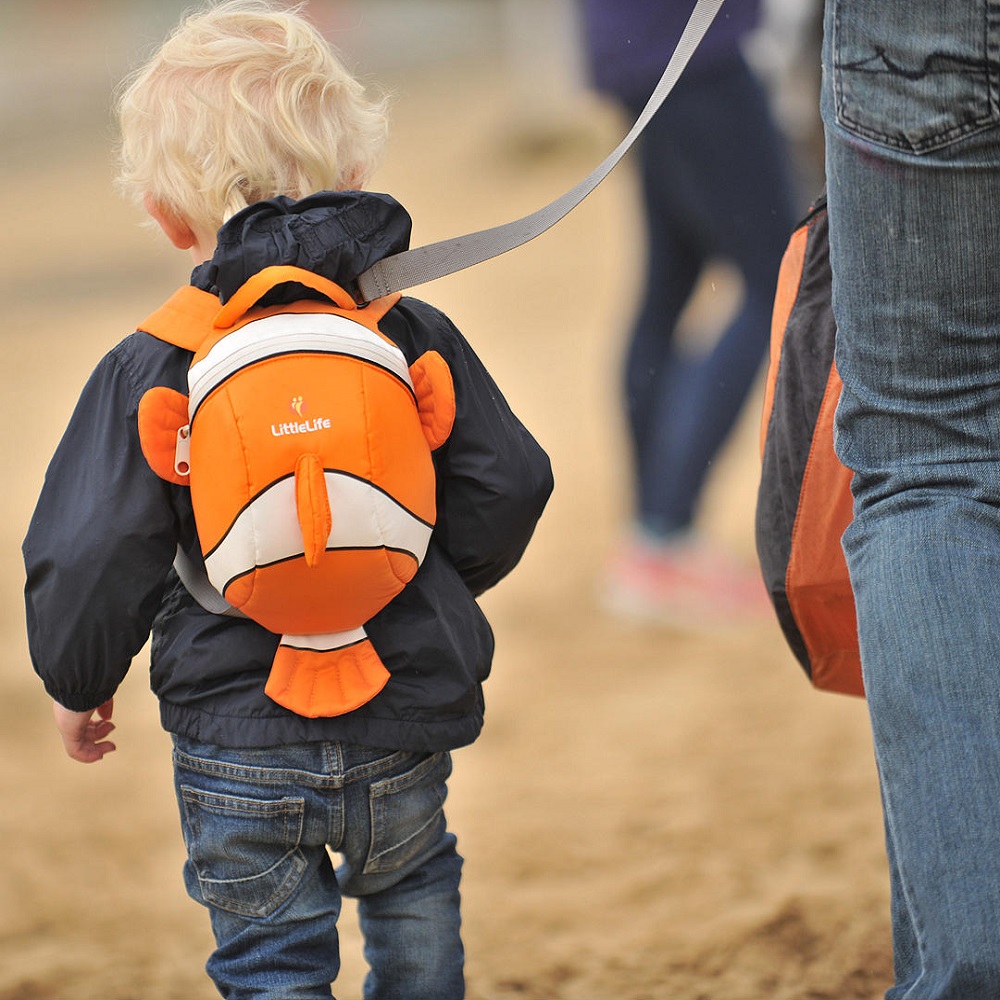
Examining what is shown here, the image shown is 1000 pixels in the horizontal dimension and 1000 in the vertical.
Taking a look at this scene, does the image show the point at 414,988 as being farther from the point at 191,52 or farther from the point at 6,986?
the point at 191,52

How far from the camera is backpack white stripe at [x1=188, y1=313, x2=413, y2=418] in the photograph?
160 cm

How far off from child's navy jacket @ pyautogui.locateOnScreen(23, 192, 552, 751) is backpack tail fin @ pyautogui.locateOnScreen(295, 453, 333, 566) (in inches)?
7.3

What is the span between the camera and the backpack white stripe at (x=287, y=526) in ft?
5.18

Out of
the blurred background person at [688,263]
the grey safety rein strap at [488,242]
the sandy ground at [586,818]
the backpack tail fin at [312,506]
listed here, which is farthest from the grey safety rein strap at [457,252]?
the blurred background person at [688,263]

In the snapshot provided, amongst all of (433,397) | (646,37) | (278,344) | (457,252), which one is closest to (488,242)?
(457,252)

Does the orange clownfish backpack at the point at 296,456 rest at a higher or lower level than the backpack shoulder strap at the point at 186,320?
lower

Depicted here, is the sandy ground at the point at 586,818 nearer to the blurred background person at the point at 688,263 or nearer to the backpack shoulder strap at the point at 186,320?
the blurred background person at the point at 688,263

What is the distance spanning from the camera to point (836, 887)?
2639 millimetres

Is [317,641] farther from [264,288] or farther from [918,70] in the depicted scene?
[918,70]

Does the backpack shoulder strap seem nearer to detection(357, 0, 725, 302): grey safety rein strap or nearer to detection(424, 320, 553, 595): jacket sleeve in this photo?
detection(357, 0, 725, 302): grey safety rein strap

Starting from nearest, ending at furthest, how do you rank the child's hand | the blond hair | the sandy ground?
the blond hair
the child's hand
the sandy ground

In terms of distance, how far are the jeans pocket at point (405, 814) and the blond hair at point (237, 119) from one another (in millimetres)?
707

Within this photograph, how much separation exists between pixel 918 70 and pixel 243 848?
3.72 feet

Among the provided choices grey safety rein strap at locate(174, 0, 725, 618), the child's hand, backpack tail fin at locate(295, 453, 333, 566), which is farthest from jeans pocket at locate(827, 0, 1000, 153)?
the child's hand
